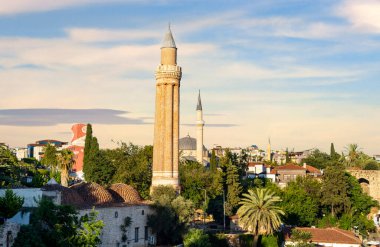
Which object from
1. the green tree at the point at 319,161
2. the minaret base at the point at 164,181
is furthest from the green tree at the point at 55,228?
the green tree at the point at 319,161

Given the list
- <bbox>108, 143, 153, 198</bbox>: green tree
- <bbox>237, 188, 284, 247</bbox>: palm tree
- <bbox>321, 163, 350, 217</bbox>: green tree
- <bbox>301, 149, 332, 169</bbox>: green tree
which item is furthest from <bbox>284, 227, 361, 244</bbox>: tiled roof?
<bbox>301, 149, 332, 169</bbox>: green tree

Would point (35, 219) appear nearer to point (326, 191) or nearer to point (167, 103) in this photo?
point (167, 103)

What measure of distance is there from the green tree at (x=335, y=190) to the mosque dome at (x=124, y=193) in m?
31.8

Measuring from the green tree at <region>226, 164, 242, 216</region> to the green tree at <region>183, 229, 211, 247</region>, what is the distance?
1676 centimetres

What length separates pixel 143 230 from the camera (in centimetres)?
4434

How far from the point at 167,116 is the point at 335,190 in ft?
87.8

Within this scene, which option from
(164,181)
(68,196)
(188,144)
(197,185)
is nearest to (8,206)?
(68,196)

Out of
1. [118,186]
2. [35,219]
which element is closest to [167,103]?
[118,186]

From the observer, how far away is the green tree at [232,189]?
64562 mm

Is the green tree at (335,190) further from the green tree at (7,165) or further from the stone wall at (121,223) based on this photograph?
the green tree at (7,165)

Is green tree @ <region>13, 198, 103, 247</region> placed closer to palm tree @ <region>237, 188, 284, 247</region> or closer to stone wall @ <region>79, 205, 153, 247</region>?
stone wall @ <region>79, 205, 153, 247</region>

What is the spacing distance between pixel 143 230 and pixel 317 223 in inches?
1279

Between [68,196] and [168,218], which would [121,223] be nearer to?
[68,196]

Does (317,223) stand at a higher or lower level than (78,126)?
lower
